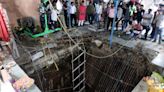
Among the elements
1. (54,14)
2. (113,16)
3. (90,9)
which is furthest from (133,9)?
(54,14)

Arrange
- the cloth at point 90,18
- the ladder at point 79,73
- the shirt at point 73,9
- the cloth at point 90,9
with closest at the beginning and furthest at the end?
the ladder at point 79,73 < the shirt at point 73,9 < the cloth at point 90,9 < the cloth at point 90,18

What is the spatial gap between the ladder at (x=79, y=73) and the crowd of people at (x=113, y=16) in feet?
6.27

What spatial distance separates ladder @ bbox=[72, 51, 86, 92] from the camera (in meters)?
7.76

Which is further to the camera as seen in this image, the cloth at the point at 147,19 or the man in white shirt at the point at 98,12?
the man in white shirt at the point at 98,12

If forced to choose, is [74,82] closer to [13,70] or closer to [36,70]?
[36,70]

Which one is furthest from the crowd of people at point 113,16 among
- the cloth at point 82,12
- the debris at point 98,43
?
the debris at point 98,43

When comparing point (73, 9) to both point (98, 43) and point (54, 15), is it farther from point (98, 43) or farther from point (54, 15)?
point (98, 43)

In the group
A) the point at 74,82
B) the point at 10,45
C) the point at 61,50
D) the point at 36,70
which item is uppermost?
the point at 10,45

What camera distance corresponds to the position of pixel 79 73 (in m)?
7.87

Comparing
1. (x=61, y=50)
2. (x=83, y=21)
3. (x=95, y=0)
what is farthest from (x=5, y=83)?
(x=95, y=0)

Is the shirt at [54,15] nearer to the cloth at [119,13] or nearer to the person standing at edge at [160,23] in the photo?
the cloth at [119,13]

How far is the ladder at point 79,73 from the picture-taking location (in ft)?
25.5

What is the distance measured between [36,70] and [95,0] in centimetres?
460

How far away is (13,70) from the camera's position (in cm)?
548
